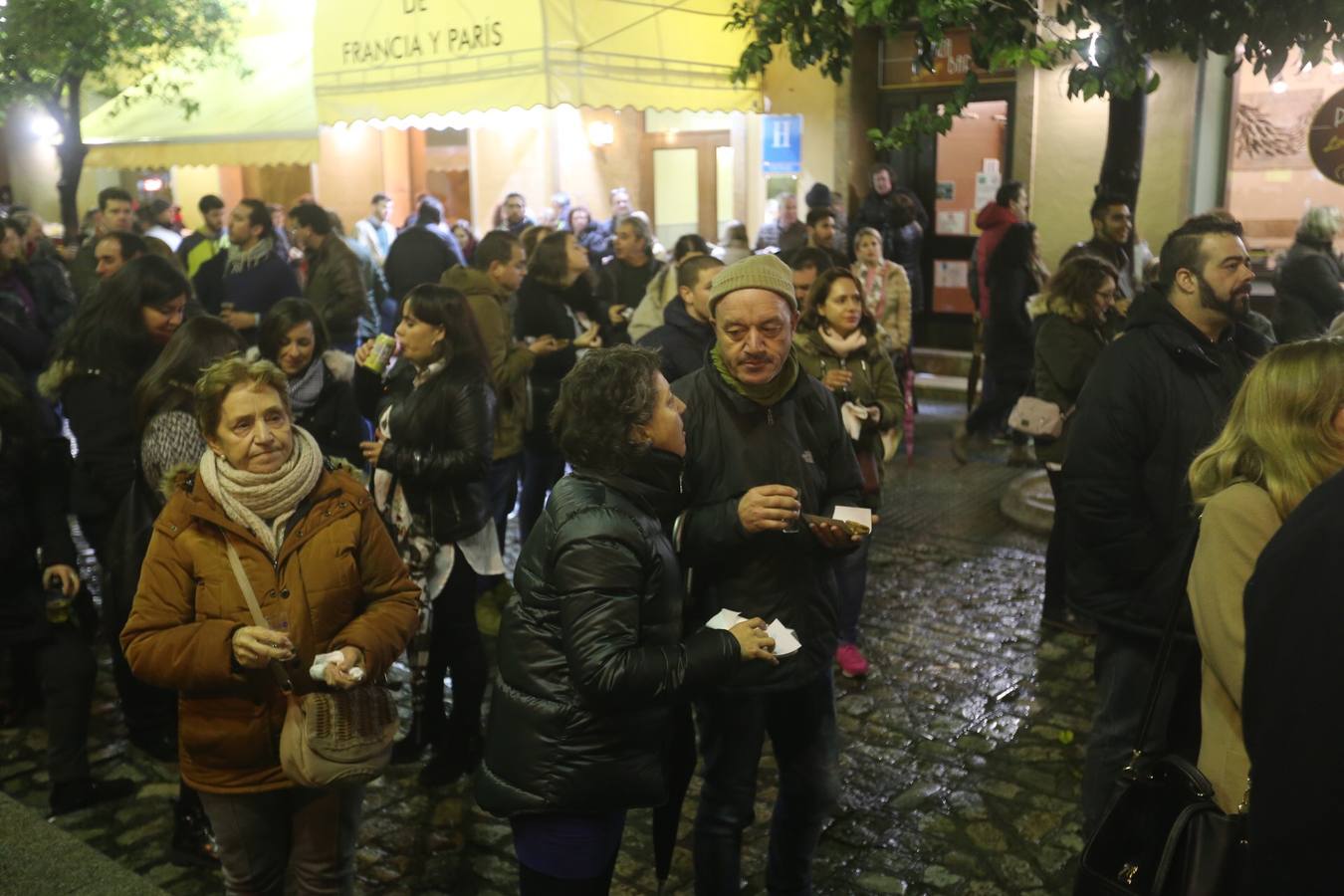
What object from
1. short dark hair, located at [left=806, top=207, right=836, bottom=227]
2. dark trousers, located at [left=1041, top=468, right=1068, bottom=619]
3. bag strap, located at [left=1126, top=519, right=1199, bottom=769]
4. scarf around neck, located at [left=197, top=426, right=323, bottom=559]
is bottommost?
dark trousers, located at [left=1041, top=468, right=1068, bottom=619]

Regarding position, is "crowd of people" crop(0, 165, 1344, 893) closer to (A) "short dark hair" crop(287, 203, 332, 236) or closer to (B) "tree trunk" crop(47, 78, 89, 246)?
(A) "short dark hair" crop(287, 203, 332, 236)

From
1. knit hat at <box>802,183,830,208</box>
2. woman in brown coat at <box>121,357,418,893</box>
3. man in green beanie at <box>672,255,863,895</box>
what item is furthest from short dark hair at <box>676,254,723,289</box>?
knit hat at <box>802,183,830,208</box>

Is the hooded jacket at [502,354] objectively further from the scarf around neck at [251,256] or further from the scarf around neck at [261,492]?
the scarf around neck at [261,492]

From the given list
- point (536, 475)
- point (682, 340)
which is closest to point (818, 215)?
point (536, 475)

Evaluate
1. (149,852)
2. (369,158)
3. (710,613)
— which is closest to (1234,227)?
(710,613)

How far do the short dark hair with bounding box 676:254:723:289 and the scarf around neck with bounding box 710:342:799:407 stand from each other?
1871mm

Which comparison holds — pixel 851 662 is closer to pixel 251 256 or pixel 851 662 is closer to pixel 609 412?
pixel 609 412

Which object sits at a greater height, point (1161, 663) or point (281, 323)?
point (281, 323)

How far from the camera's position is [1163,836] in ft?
9.24

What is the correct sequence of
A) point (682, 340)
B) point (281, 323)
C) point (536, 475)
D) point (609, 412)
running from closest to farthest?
point (609, 412) → point (281, 323) → point (682, 340) → point (536, 475)

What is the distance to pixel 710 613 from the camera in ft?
12.4

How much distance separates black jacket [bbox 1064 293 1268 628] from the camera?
403 cm

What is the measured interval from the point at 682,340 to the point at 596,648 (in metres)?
2.88

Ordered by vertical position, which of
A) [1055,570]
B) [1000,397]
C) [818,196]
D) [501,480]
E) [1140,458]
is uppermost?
[818,196]
